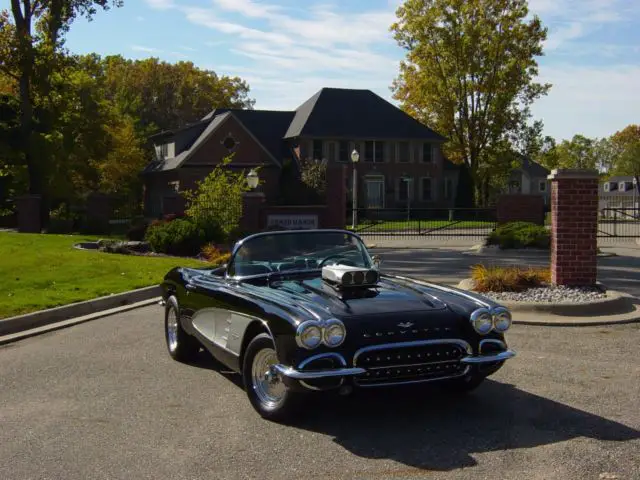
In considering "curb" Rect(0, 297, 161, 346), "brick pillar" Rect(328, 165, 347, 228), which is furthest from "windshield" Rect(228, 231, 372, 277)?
"brick pillar" Rect(328, 165, 347, 228)

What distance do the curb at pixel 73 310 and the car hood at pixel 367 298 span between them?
508 cm

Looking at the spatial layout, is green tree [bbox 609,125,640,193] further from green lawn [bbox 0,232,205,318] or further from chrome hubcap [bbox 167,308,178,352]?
chrome hubcap [bbox 167,308,178,352]

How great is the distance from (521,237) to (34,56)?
2338 cm

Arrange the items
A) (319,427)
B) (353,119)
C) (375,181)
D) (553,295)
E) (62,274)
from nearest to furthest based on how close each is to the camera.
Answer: (319,427) < (553,295) < (62,274) < (353,119) < (375,181)

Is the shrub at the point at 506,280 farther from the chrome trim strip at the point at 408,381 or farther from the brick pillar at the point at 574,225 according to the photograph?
the chrome trim strip at the point at 408,381

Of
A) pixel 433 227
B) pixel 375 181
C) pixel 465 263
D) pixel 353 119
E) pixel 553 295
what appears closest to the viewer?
pixel 553 295

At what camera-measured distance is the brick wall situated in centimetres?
2775

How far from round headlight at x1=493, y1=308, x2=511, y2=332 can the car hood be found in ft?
0.31

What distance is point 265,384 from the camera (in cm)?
593

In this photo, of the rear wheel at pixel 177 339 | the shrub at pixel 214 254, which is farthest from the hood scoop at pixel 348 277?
the shrub at pixel 214 254

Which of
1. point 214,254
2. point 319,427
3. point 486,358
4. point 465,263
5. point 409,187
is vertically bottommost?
point 319,427

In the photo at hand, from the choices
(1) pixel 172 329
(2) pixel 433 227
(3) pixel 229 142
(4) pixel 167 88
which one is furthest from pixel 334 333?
(4) pixel 167 88

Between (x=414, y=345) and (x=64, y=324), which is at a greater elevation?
(x=414, y=345)

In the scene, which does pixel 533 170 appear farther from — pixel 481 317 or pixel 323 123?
pixel 481 317
